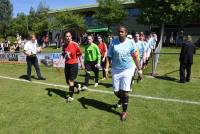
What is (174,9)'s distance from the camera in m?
40.0

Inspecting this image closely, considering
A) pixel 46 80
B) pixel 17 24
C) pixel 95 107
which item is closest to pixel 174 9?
pixel 46 80

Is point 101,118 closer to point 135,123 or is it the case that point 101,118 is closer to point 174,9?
point 135,123

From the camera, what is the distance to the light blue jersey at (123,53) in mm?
8445

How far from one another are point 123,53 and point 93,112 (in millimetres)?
1892

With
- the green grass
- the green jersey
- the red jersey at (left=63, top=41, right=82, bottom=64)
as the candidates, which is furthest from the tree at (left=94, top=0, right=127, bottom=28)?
the red jersey at (left=63, top=41, right=82, bottom=64)

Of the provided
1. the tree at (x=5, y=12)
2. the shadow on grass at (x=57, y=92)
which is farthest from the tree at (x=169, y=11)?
the tree at (x=5, y=12)

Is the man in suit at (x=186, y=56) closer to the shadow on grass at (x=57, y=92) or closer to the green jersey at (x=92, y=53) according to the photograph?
the green jersey at (x=92, y=53)

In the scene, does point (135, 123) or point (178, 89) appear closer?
point (135, 123)

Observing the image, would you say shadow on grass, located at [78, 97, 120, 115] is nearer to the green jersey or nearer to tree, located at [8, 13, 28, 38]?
the green jersey

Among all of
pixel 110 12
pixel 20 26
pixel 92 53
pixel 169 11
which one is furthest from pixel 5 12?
pixel 92 53

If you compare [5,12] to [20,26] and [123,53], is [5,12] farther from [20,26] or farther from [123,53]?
[123,53]

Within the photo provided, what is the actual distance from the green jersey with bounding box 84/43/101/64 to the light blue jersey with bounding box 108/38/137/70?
4044mm

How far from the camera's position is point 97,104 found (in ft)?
33.6

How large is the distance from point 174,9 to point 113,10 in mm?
14277
